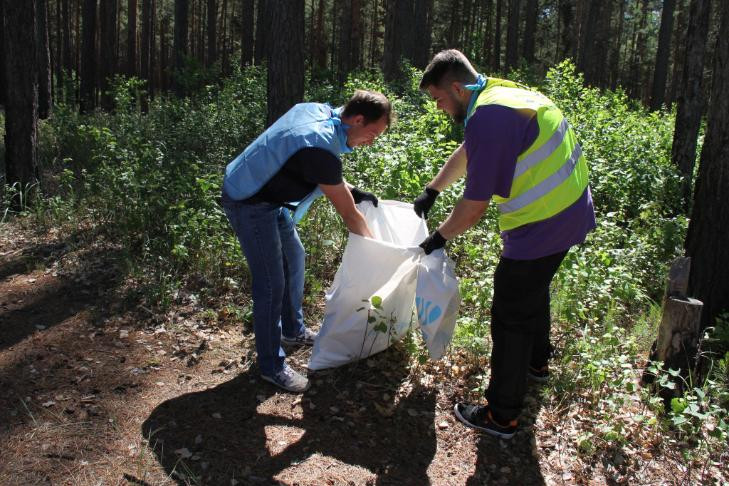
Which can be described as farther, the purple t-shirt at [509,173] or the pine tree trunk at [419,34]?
the pine tree trunk at [419,34]

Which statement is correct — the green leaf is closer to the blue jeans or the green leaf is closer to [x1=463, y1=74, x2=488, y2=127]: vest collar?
the blue jeans

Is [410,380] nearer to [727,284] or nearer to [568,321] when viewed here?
[568,321]

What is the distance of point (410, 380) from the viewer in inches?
148

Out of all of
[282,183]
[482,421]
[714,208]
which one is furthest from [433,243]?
[714,208]

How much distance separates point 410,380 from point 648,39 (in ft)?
124

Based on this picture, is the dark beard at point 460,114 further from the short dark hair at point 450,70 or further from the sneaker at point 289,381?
the sneaker at point 289,381

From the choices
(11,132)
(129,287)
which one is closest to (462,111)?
(129,287)

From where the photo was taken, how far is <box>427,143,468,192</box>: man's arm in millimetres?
3615

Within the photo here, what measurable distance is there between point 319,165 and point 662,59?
2030 cm

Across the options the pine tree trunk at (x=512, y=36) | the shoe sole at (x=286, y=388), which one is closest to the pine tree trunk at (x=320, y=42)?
the pine tree trunk at (x=512, y=36)

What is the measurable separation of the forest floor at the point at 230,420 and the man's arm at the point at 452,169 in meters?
1.21

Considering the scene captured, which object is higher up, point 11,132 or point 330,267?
point 11,132

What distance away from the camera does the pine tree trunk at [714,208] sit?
4023 millimetres

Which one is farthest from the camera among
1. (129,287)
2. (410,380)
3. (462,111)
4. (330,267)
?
(330,267)
